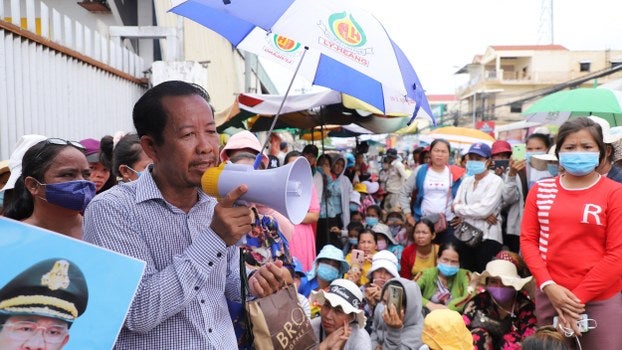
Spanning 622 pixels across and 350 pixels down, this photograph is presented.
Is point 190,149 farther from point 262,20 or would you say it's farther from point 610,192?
point 610,192

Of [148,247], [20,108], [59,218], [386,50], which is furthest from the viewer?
[20,108]

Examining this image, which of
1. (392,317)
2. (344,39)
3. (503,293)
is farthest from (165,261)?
(503,293)

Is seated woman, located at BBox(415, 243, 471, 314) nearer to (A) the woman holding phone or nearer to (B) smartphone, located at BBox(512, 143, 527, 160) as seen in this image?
(B) smartphone, located at BBox(512, 143, 527, 160)

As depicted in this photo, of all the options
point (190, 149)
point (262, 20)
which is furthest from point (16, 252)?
point (262, 20)

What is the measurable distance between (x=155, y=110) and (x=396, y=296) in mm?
3059

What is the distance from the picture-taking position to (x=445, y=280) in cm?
521

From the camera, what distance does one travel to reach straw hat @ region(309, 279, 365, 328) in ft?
12.3

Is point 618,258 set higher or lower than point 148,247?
lower

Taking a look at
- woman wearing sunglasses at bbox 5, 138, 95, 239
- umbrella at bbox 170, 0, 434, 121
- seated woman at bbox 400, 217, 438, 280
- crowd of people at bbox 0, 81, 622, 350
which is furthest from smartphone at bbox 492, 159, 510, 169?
woman wearing sunglasses at bbox 5, 138, 95, 239

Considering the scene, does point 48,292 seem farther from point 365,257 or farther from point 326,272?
point 365,257

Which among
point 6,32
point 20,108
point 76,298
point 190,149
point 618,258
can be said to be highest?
point 6,32

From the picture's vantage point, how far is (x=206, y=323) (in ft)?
5.17

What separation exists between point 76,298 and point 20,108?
341cm

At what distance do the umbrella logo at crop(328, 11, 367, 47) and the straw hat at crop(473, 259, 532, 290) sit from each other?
2.46 meters
